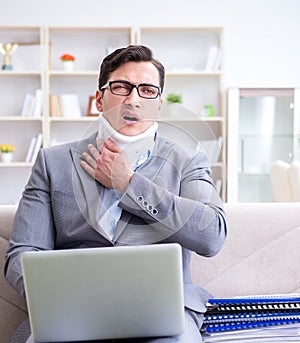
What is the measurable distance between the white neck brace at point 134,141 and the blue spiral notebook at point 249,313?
442 mm

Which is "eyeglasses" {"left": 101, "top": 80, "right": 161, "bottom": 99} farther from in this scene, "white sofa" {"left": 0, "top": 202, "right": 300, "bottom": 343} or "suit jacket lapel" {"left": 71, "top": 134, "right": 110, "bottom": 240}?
"white sofa" {"left": 0, "top": 202, "right": 300, "bottom": 343}

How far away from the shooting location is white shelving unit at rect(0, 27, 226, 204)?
5984 mm

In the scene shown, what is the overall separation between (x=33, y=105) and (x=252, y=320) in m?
4.43

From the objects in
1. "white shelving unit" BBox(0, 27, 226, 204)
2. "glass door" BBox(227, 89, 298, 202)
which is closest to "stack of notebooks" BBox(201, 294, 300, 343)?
"glass door" BBox(227, 89, 298, 202)

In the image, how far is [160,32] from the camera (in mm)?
6047

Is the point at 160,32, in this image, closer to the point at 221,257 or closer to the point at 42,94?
the point at 42,94

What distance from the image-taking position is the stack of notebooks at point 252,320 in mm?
1754

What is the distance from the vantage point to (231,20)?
19.8 ft

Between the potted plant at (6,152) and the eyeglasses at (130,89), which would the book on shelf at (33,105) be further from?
the eyeglasses at (130,89)

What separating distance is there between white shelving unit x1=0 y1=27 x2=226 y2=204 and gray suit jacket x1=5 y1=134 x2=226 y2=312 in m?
4.14

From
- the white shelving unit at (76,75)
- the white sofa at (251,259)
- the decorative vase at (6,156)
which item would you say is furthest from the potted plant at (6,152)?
the white sofa at (251,259)

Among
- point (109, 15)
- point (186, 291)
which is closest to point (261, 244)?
point (186, 291)

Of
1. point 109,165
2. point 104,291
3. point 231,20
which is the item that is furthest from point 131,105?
point 231,20

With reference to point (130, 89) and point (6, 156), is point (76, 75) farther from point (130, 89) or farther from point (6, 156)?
point (130, 89)
